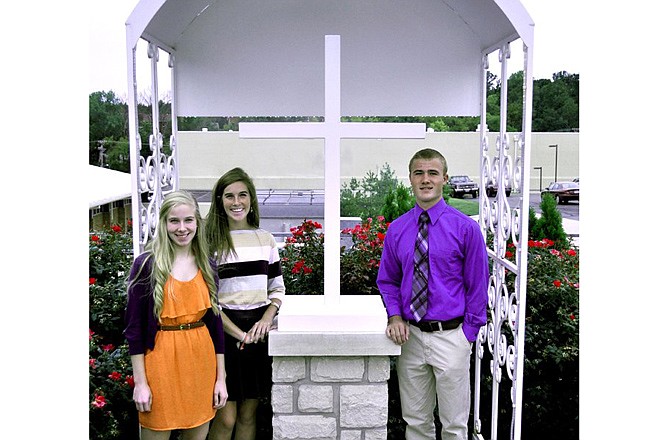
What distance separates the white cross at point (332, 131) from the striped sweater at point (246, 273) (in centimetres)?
28

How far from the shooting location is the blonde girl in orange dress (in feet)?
8.45

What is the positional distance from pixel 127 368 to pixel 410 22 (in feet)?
7.68

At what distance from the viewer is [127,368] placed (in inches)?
138

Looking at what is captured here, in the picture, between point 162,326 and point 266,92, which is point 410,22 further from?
point 162,326

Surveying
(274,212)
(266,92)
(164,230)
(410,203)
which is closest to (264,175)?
(274,212)

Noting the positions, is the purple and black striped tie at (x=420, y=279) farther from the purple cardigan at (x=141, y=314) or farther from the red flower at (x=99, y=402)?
the red flower at (x=99, y=402)

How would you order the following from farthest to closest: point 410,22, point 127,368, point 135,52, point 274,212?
point 274,212 < point 410,22 < point 127,368 < point 135,52

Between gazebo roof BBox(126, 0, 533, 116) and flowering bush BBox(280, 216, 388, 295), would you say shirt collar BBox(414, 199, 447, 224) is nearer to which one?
gazebo roof BBox(126, 0, 533, 116)

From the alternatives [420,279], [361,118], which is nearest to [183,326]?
[420,279]

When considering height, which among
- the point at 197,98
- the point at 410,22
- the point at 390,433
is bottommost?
the point at 390,433

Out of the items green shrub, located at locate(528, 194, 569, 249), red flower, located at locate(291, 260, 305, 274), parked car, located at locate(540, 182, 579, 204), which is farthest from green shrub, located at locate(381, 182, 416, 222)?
parked car, located at locate(540, 182, 579, 204)

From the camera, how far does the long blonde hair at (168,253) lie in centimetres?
259

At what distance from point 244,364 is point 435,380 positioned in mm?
812

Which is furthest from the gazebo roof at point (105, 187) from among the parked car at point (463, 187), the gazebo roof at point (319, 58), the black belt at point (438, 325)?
the black belt at point (438, 325)
